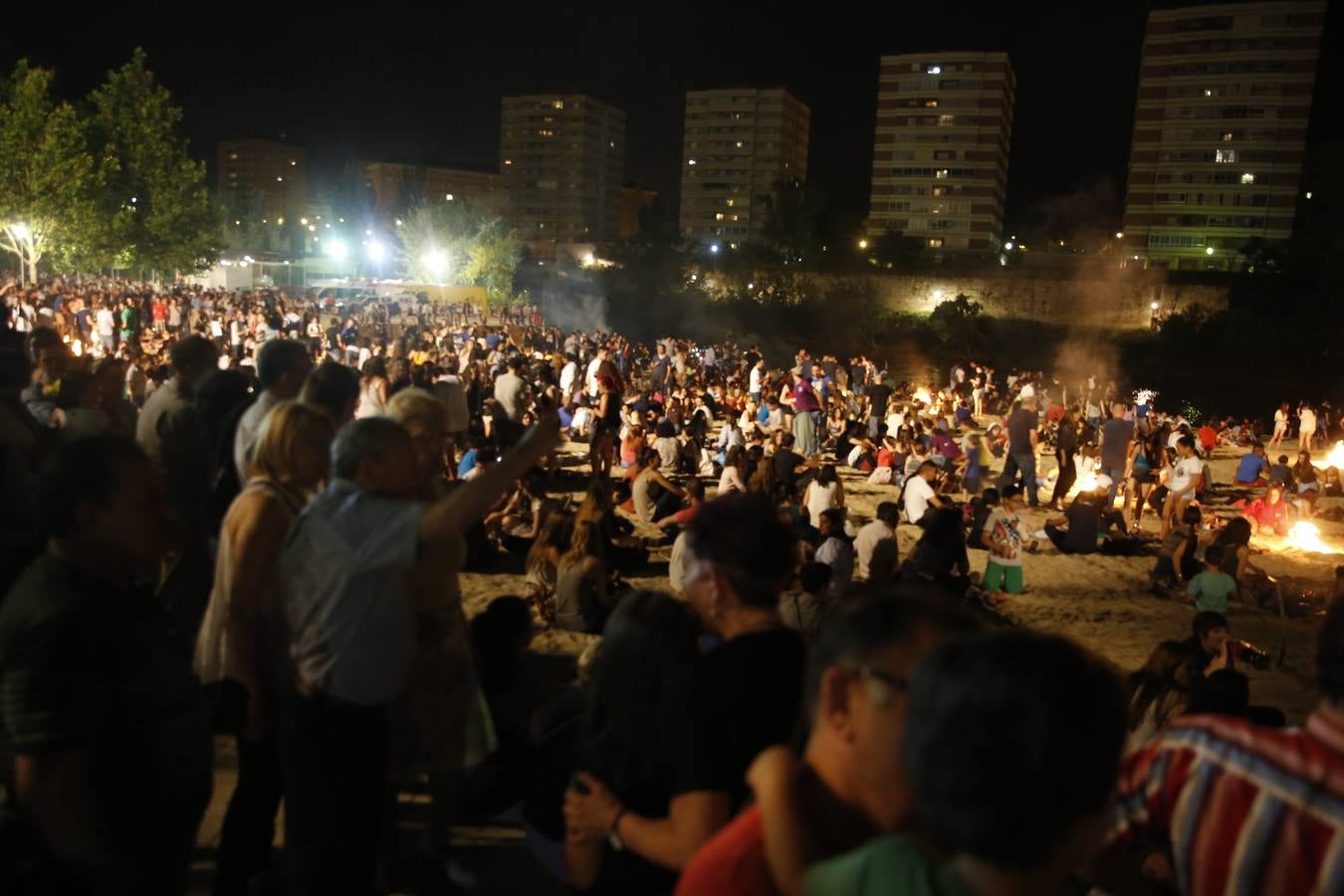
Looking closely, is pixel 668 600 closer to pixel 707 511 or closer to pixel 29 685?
pixel 707 511

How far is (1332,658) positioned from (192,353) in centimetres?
499

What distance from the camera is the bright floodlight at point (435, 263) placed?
2370 inches

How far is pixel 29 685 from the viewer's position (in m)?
1.78

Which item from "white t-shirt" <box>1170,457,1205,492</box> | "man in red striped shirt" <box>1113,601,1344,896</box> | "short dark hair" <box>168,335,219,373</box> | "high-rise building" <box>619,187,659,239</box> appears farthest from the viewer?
"high-rise building" <box>619,187,659,239</box>

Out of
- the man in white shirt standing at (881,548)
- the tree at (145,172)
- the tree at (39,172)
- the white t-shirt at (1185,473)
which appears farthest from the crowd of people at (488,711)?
the tree at (145,172)

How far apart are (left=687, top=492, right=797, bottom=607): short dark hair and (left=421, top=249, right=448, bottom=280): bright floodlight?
61232 millimetres

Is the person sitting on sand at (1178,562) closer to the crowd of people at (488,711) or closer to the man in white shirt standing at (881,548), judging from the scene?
the man in white shirt standing at (881,548)

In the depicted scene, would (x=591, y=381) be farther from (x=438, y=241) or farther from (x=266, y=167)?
(x=266, y=167)

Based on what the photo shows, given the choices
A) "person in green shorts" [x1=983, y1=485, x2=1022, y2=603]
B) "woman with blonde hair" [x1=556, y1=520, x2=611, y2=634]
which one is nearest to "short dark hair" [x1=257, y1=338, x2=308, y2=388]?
"woman with blonde hair" [x1=556, y1=520, x2=611, y2=634]

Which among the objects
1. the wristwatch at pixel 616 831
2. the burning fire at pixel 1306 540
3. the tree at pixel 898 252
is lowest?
the burning fire at pixel 1306 540

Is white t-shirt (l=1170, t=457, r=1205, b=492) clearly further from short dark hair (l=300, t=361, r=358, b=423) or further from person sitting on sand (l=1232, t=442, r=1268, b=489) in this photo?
short dark hair (l=300, t=361, r=358, b=423)

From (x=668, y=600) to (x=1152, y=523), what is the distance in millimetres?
11900

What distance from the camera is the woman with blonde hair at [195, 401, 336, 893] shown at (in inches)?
103

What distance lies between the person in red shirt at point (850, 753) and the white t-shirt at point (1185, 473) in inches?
419
